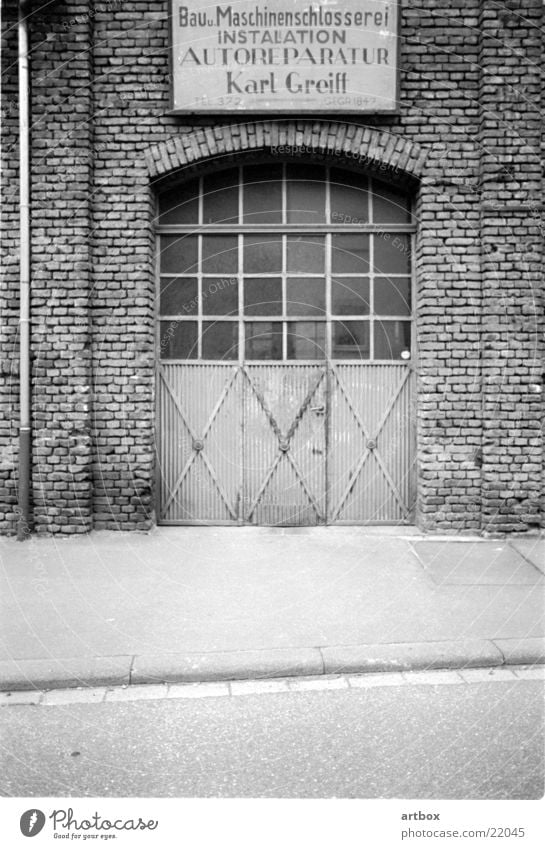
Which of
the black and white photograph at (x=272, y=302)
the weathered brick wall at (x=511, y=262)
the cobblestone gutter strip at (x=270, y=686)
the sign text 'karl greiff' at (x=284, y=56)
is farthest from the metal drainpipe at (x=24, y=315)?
the weathered brick wall at (x=511, y=262)

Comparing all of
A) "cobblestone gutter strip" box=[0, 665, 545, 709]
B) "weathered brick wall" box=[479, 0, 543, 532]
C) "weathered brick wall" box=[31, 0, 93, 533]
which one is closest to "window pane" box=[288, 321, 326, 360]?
"weathered brick wall" box=[479, 0, 543, 532]

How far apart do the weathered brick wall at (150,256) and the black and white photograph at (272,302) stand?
0.08 ft

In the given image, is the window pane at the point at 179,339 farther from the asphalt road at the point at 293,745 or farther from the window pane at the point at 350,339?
the asphalt road at the point at 293,745

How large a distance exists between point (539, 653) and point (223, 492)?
407cm

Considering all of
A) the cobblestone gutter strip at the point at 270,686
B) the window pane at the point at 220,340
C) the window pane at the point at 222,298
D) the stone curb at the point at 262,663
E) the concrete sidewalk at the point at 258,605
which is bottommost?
the cobblestone gutter strip at the point at 270,686

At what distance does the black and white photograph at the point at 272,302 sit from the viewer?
7.38m

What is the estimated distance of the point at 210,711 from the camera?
13.7ft

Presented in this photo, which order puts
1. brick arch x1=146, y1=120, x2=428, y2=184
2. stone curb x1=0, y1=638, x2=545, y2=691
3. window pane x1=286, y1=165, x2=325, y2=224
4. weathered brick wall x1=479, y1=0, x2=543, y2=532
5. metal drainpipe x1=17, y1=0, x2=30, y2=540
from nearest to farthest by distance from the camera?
stone curb x1=0, y1=638, x2=545, y2=691, metal drainpipe x1=17, y1=0, x2=30, y2=540, weathered brick wall x1=479, y1=0, x2=543, y2=532, brick arch x1=146, y1=120, x2=428, y2=184, window pane x1=286, y1=165, x2=325, y2=224

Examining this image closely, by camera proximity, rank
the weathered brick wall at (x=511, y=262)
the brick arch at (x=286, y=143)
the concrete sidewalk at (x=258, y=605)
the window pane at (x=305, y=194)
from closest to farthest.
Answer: the concrete sidewalk at (x=258, y=605), the weathered brick wall at (x=511, y=262), the brick arch at (x=286, y=143), the window pane at (x=305, y=194)

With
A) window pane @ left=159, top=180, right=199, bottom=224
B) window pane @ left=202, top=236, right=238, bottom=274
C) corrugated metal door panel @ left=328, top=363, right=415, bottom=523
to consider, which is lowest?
corrugated metal door panel @ left=328, top=363, right=415, bottom=523

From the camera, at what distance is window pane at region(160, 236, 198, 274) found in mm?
8109

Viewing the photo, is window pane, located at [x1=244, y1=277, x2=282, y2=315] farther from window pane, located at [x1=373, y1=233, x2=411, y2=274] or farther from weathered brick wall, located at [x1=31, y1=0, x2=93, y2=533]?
weathered brick wall, located at [x1=31, y1=0, x2=93, y2=533]

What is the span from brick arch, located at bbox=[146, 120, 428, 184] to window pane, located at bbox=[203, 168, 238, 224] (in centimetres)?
44

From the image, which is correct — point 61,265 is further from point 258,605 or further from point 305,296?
point 258,605
